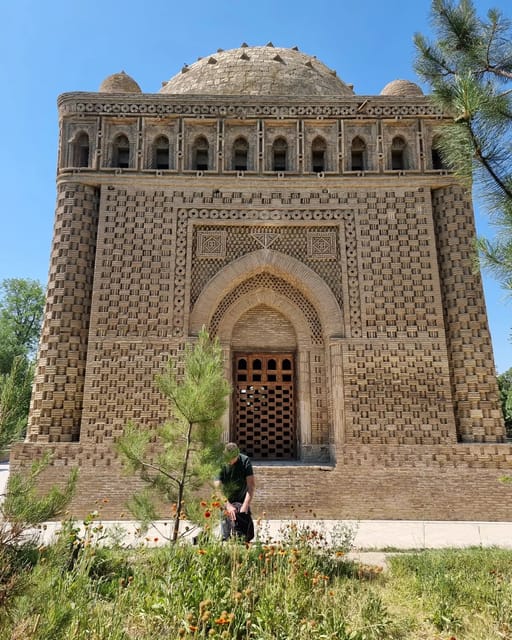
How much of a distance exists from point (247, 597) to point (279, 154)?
9895 mm

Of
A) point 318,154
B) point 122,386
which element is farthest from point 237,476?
point 318,154

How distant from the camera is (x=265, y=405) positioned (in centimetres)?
1032

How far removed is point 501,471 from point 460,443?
2.88ft

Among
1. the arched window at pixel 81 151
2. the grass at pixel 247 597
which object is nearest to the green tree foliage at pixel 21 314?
the arched window at pixel 81 151

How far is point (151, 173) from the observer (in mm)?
10617

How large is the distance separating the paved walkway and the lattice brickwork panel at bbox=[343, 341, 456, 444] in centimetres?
155

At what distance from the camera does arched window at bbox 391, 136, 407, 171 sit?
11.1 meters

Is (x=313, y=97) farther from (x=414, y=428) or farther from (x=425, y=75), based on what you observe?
(x=414, y=428)

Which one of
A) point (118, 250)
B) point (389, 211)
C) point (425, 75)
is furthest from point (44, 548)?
point (389, 211)

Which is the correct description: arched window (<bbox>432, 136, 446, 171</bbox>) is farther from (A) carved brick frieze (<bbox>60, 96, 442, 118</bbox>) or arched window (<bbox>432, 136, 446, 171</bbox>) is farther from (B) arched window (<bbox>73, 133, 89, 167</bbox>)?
(B) arched window (<bbox>73, 133, 89, 167</bbox>)

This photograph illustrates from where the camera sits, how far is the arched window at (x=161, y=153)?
36.3 ft

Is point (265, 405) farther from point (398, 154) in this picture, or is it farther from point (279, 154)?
point (398, 154)

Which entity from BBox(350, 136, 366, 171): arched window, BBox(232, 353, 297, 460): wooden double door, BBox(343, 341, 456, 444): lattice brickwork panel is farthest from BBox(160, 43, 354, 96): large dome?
BBox(343, 341, 456, 444): lattice brickwork panel

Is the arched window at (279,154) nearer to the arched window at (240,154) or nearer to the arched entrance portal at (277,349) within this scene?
the arched window at (240,154)
